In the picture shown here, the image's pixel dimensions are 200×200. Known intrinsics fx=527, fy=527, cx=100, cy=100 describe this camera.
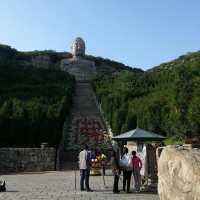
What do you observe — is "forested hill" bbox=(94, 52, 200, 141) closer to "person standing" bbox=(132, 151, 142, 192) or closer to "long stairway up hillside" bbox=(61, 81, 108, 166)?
"long stairway up hillside" bbox=(61, 81, 108, 166)

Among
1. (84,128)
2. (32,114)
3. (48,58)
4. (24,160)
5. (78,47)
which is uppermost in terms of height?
(78,47)

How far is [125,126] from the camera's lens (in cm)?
3488

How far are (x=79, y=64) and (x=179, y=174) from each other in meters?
84.3

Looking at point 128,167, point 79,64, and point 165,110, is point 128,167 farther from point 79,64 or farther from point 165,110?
point 79,64

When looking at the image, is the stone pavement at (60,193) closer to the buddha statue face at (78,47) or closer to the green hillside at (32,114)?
the green hillside at (32,114)

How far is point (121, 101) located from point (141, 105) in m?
5.77

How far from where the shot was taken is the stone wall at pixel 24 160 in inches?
1040

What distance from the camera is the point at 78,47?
99.8 metres

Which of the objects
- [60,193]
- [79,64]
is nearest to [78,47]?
[79,64]

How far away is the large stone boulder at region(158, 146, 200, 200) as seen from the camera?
702 cm

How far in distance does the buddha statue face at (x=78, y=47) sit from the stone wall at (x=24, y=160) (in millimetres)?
73365

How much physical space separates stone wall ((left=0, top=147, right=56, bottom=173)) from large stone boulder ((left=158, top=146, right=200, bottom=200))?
17936 mm

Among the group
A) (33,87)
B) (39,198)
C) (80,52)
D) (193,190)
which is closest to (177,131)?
(39,198)

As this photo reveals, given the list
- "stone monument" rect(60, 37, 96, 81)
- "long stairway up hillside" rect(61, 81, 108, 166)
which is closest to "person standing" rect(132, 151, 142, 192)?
"long stairway up hillside" rect(61, 81, 108, 166)
